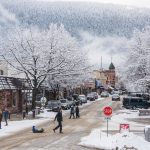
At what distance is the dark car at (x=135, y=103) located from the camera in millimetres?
68812

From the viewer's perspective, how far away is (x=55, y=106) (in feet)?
205

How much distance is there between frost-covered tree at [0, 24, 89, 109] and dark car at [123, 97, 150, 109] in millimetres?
10809

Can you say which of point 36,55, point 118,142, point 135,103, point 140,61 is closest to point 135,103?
point 135,103

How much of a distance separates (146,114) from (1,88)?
16.1 metres

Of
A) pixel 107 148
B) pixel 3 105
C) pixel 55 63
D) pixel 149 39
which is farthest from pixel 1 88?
pixel 107 148

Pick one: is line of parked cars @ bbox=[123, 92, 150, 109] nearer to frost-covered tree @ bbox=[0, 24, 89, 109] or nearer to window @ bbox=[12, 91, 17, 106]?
frost-covered tree @ bbox=[0, 24, 89, 109]

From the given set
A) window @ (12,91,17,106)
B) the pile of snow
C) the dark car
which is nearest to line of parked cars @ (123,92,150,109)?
the dark car

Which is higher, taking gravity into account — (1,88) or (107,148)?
(1,88)

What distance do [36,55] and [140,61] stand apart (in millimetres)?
12515

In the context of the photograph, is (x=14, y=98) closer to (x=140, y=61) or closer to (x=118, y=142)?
(x=140, y=61)

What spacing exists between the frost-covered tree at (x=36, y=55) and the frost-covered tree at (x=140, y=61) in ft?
25.2

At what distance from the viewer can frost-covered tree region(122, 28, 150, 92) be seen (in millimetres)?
56250

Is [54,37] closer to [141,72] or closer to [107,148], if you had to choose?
[141,72]

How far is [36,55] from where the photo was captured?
56969mm
